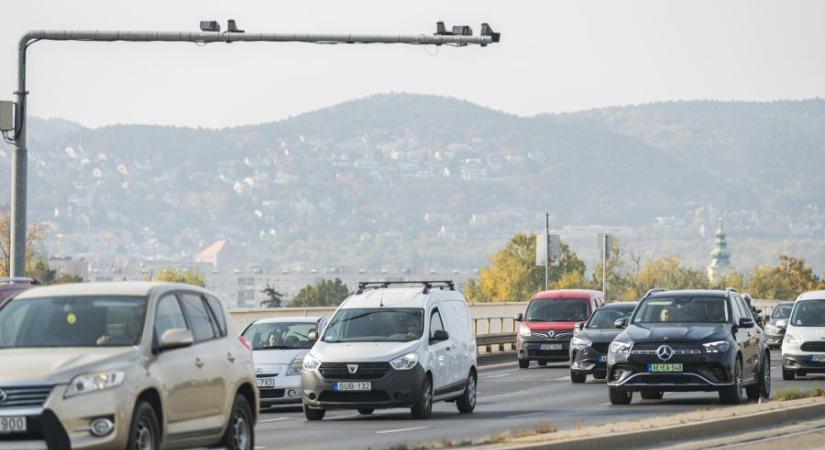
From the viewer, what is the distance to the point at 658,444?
695 inches

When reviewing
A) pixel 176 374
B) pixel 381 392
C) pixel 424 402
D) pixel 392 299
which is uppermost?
pixel 392 299

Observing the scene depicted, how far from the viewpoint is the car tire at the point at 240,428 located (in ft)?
48.7

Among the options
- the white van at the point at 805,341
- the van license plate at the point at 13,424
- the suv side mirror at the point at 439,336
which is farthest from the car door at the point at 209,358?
the white van at the point at 805,341

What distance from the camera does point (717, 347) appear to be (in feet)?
83.4

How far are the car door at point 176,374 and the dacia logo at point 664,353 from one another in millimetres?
12317

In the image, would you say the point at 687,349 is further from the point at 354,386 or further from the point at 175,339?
the point at 175,339

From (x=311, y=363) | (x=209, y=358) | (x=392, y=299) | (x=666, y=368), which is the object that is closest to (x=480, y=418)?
(x=392, y=299)

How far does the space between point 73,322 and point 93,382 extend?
1.27 metres

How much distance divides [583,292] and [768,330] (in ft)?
40.7

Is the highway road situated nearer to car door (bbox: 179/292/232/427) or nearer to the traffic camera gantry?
car door (bbox: 179/292/232/427)

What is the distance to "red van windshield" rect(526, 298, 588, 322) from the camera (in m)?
42.2

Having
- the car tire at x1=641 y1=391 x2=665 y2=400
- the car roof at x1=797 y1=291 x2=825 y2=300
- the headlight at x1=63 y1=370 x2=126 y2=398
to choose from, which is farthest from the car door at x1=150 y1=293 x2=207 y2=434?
the car roof at x1=797 y1=291 x2=825 y2=300

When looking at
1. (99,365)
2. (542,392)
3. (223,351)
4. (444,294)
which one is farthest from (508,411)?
(99,365)

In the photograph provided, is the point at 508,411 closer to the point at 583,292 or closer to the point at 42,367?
the point at 42,367
